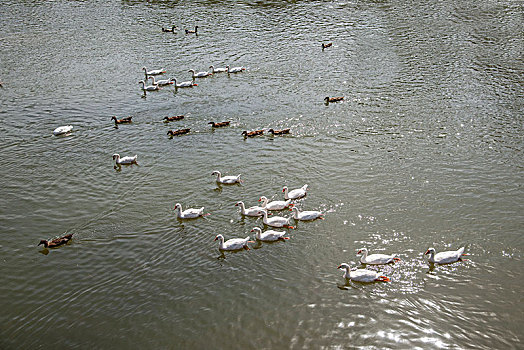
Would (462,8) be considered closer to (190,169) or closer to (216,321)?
(190,169)

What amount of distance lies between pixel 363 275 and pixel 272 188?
21.7 feet

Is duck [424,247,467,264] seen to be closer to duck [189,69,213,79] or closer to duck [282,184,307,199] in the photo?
duck [282,184,307,199]

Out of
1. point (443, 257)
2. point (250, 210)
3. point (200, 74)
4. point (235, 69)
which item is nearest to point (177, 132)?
point (200, 74)

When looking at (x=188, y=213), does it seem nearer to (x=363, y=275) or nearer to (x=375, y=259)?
(x=363, y=275)

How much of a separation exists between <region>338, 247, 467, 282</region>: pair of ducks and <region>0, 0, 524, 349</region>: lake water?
0.84 feet

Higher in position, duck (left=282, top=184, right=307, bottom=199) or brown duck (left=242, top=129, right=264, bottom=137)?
brown duck (left=242, top=129, right=264, bottom=137)

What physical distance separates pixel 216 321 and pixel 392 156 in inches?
472

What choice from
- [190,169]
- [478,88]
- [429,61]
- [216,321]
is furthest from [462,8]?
[216,321]

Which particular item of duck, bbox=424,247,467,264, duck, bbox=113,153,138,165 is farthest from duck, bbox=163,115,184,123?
duck, bbox=424,247,467,264

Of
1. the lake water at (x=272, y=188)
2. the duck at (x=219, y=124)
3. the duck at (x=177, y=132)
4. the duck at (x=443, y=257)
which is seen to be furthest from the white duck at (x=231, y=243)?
the duck at (x=219, y=124)

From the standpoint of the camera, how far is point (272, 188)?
20.8m

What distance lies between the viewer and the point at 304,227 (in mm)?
18281

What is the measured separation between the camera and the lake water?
1446 centimetres

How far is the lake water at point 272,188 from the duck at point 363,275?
0.90 feet
